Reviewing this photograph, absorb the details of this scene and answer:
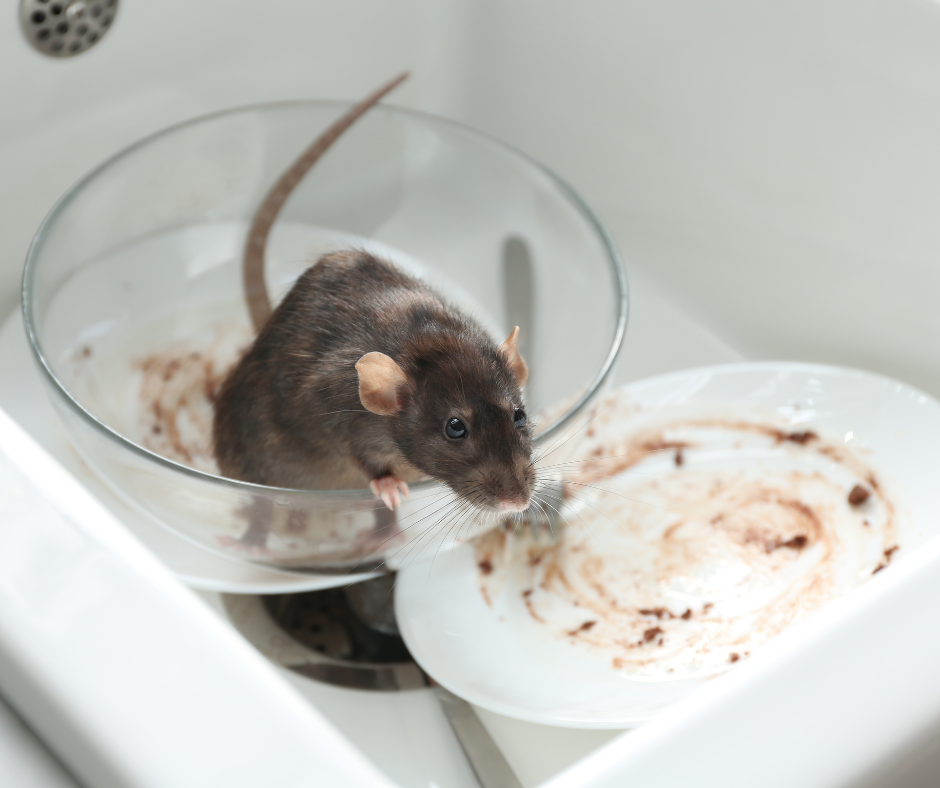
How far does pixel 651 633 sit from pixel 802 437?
A: 355 millimetres

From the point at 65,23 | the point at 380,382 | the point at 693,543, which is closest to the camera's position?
the point at 380,382

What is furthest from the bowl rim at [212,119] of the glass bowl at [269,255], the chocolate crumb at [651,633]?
the chocolate crumb at [651,633]

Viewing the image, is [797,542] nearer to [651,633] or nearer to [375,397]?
[651,633]

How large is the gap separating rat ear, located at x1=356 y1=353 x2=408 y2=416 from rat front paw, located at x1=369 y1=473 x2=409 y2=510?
8 cm

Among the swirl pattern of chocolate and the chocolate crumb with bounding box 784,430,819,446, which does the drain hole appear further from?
the chocolate crumb with bounding box 784,430,819,446

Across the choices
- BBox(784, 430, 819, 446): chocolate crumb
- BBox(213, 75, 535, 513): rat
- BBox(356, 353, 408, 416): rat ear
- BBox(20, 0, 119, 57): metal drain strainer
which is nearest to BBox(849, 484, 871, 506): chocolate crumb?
BBox(784, 430, 819, 446): chocolate crumb

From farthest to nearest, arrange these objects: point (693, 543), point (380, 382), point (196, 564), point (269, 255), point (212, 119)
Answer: point (269, 255) → point (212, 119) → point (693, 543) → point (196, 564) → point (380, 382)

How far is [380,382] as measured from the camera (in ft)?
2.50

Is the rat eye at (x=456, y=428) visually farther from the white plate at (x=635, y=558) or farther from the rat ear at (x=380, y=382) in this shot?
the white plate at (x=635, y=558)

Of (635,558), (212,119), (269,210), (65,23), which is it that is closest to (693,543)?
(635,558)

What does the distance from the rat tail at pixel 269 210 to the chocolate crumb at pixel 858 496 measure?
2.45ft

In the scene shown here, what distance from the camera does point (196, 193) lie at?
1439 millimetres

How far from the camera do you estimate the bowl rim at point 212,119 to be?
86cm

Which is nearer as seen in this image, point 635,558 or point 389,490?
point 389,490
